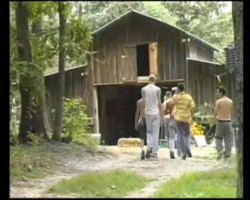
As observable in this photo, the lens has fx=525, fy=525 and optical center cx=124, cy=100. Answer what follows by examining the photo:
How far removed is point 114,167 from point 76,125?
16.7 feet

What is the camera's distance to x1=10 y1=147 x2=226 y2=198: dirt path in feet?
23.4

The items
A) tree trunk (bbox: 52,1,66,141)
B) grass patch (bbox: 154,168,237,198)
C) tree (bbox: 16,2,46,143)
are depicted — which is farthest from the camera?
tree trunk (bbox: 52,1,66,141)

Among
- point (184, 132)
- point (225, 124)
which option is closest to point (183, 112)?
point (184, 132)

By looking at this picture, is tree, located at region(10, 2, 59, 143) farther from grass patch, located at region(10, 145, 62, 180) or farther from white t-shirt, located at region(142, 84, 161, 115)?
white t-shirt, located at region(142, 84, 161, 115)

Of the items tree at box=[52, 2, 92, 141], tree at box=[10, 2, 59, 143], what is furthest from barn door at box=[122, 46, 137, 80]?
tree at box=[10, 2, 59, 143]

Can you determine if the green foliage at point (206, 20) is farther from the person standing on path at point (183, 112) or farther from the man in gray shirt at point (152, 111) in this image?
the man in gray shirt at point (152, 111)

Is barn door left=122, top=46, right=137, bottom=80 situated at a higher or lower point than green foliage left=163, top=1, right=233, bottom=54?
lower

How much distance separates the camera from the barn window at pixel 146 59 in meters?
21.7

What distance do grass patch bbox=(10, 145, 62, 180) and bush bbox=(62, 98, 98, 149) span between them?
2.43 meters
